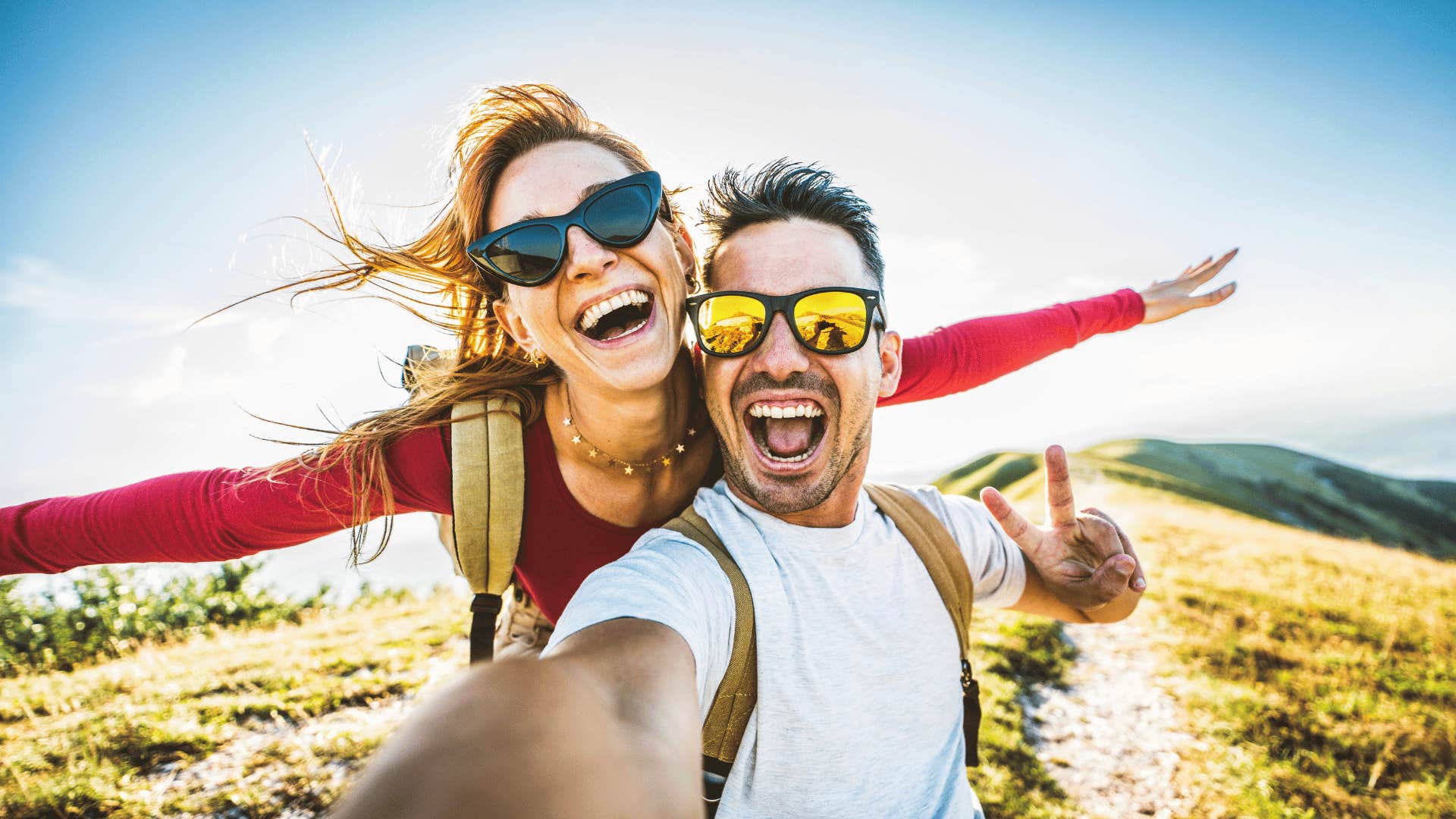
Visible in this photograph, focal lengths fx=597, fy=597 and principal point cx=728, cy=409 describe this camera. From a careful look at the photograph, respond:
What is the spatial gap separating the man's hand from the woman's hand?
3.34 meters

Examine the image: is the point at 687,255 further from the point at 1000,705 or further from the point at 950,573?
the point at 1000,705

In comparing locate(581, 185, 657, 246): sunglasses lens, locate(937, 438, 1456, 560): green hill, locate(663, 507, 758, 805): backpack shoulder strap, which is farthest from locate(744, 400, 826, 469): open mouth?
locate(937, 438, 1456, 560): green hill

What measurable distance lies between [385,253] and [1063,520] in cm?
390

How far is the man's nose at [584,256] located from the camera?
2779 mm

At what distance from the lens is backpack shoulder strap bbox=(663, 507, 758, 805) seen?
2.07 m

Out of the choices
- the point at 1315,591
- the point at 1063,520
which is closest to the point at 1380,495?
the point at 1315,591

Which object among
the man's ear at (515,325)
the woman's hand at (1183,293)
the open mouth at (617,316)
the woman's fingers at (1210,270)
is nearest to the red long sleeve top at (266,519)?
the man's ear at (515,325)

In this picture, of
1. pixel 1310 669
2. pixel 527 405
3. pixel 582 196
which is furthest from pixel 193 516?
pixel 1310 669

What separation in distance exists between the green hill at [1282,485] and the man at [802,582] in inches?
1190

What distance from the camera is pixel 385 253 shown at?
336cm

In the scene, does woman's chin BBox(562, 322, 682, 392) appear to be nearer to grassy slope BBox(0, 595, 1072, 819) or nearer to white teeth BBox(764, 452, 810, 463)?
white teeth BBox(764, 452, 810, 463)

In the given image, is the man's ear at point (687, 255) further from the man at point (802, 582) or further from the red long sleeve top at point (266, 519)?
the red long sleeve top at point (266, 519)

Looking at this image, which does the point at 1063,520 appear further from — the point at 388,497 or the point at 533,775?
the point at 388,497

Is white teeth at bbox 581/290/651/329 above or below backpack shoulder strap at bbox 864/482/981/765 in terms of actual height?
above
